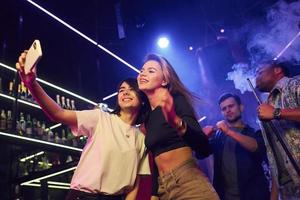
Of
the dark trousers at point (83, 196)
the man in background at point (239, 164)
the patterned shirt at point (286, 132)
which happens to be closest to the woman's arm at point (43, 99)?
Answer: the dark trousers at point (83, 196)

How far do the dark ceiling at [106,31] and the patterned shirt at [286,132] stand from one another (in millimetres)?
2287

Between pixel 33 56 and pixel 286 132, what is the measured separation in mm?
1753

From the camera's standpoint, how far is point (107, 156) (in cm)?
167

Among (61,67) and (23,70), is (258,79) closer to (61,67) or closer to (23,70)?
(23,70)

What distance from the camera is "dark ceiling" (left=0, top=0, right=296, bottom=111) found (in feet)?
12.0

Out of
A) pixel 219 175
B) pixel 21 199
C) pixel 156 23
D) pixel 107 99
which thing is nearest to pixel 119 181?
pixel 219 175

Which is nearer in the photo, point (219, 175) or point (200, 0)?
point (219, 175)

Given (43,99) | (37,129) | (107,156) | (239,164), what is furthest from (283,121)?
(37,129)

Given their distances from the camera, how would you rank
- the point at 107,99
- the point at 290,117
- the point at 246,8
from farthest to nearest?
the point at 246,8 < the point at 107,99 < the point at 290,117

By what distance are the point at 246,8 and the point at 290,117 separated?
4943mm

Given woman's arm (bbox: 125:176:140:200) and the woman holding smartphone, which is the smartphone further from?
woman's arm (bbox: 125:176:140:200)

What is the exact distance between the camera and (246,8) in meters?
6.39

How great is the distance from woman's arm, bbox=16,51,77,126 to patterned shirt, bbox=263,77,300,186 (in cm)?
145

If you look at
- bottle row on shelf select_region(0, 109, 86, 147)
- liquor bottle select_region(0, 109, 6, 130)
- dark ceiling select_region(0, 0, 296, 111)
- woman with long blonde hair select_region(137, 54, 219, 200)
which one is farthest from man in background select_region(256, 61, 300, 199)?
liquor bottle select_region(0, 109, 6, 130)
